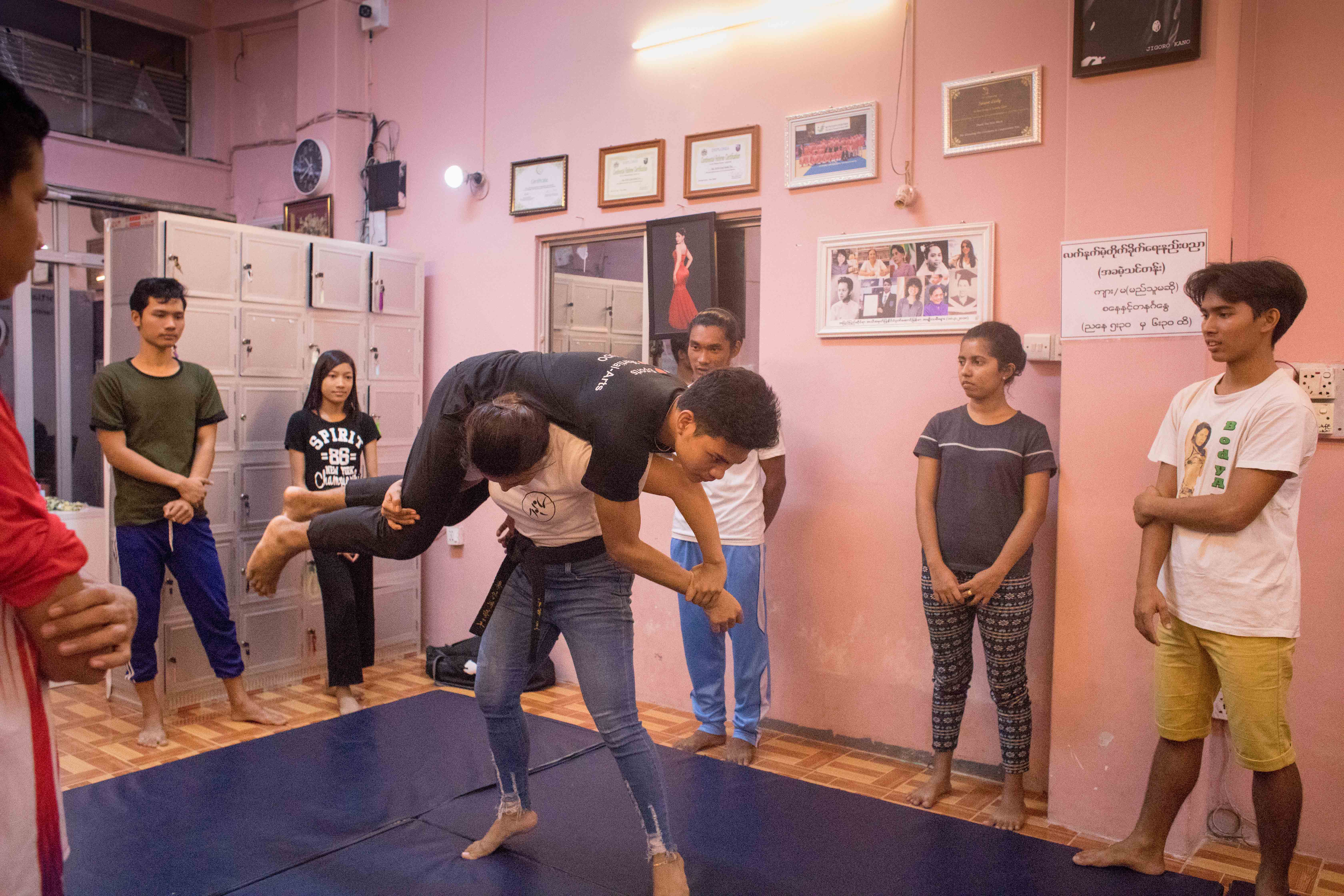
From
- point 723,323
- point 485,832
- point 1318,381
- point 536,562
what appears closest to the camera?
point 536,562

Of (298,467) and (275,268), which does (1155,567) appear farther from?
(275,268)

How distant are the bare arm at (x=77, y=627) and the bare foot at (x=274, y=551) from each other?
2.07 meters

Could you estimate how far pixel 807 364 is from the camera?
3.79 metres

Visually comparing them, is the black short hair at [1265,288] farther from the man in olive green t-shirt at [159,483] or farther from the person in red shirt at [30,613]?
the man in olive green t-shirt at [159,483]

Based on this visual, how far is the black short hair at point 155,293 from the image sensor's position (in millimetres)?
3648

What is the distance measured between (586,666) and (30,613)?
1.39 metres

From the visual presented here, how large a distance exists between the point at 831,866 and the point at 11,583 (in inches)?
81.0

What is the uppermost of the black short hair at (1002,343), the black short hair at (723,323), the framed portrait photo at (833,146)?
the framed portrait photo at (833,146)

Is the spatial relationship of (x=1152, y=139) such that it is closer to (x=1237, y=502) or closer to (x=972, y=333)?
(x=972, y=333)

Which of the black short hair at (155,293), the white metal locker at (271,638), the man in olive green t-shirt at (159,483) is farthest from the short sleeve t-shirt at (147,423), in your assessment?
the white metal locker at (271,638)

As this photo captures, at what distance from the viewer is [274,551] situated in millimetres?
3066

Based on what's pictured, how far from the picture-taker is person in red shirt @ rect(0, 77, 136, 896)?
3.06 feet

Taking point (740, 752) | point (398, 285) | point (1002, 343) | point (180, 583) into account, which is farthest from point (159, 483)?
point (1002, 343)

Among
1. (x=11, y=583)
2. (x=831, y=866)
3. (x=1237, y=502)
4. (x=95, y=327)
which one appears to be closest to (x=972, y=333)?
(x=1237, y=502)
